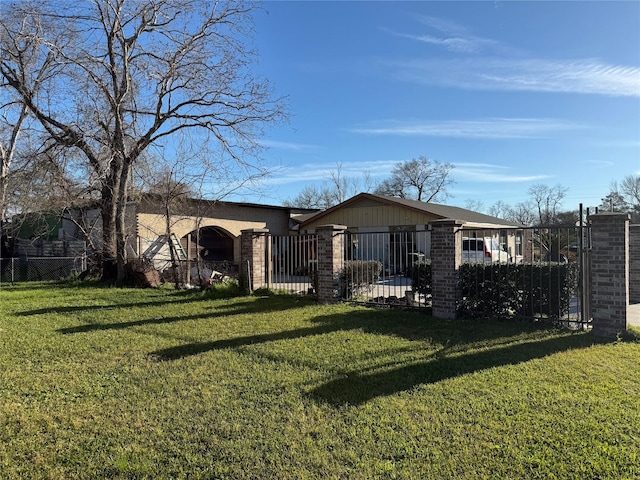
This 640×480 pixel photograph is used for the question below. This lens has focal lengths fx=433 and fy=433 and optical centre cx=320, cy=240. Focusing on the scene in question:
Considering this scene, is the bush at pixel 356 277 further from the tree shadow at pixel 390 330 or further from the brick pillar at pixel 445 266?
the brick pillar at pixel 445 266

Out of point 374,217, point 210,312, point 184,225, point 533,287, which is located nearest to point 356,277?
point 210,312

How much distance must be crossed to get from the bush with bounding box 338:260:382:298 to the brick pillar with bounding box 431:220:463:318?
2.55 m

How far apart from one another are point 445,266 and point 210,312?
4.80 meters

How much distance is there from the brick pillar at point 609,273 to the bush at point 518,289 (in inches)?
23.5

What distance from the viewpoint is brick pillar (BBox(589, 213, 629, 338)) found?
6336 millimetres

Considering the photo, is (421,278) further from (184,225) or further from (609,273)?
(184,225)

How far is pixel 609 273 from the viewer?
6465 mm

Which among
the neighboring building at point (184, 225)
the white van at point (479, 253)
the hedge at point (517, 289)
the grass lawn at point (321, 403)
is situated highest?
the neighboring building at point (184, 225)

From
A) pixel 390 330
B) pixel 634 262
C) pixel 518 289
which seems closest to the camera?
pixel 390 330

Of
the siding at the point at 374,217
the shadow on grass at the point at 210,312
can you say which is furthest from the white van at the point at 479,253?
the siding at the point at 374,217

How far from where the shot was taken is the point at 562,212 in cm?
4616

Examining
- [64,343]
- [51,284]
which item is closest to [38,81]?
[51,284]

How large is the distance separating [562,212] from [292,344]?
1894 inches

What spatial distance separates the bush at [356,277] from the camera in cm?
1017
